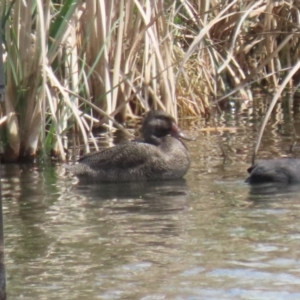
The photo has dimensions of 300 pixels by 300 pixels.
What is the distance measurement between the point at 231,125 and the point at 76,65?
2.59 metres

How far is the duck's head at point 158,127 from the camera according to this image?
32.0 feet

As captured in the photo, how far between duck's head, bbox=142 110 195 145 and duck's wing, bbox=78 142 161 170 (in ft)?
0.75

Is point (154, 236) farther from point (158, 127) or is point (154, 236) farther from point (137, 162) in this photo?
point (158, 127)

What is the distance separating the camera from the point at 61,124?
9445 millimetres

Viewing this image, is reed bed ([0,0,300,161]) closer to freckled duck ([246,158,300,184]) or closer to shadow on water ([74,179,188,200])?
shadow on water ([74,179,188,200])

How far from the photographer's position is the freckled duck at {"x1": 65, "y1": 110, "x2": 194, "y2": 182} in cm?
918

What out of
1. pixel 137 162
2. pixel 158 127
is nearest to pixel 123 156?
pixel 137 162

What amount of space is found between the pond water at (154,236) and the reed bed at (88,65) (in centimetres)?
44

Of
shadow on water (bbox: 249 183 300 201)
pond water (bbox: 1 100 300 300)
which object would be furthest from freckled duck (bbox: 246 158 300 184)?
pond water (bbox: 1 100 300 300)

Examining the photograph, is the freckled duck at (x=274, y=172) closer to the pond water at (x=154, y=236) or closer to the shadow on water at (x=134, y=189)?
the pond water at (x=154, y=236)

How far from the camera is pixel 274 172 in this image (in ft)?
27.9

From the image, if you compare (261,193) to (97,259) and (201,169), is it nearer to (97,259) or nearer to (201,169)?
(201,169)

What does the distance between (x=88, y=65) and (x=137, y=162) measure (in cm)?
159

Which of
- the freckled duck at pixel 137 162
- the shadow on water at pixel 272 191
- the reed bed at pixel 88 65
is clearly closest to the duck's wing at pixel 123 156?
the freckled duck at pixel 137 162
